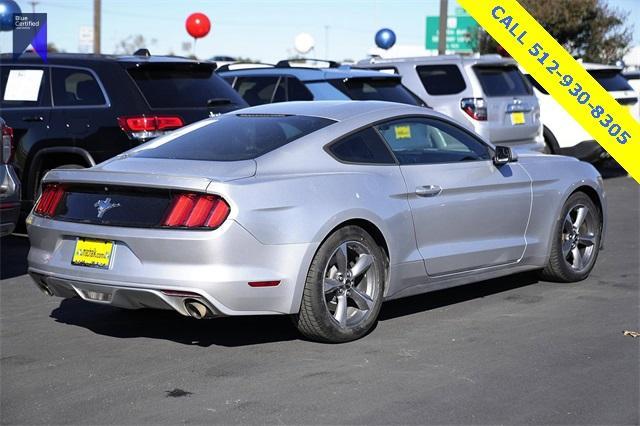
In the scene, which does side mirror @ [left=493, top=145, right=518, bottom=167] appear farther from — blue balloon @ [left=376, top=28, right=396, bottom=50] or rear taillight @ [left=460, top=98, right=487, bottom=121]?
blue balloon @ [left=376, top=28, right=396, bottom=50]

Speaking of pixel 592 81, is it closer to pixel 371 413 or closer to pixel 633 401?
pixel 371 413

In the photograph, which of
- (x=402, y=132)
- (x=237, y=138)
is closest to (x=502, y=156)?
(x=402, y=132)

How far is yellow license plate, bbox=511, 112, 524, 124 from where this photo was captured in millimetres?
14281

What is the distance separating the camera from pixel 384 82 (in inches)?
495

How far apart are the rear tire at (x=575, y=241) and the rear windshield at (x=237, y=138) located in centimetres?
238

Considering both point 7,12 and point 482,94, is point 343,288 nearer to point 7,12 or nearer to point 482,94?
point 7,12

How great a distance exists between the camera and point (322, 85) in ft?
40.2

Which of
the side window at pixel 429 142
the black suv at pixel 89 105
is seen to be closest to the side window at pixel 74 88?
the black suv at pixel 89 105

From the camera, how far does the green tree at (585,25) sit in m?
31.5

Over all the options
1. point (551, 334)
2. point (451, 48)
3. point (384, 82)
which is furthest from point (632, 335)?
point (451, 48)

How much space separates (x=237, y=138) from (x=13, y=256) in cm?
377

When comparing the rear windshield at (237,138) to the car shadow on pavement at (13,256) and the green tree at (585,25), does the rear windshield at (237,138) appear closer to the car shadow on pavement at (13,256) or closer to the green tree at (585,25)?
the car shadow on pavement at (13,256)

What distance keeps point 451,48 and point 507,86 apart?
30.7 meters

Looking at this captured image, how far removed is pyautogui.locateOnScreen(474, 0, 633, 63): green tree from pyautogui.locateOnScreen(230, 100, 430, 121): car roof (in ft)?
84.1
